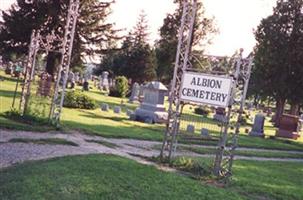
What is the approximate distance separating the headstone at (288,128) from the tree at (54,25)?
17141 mm

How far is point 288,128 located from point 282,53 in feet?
29.9

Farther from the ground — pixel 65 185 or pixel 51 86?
pixel 51 86

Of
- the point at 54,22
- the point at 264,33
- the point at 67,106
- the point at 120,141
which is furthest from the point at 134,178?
the point at 264,33

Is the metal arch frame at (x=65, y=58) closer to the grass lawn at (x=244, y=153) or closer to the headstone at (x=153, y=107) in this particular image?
the grass lawn at (x=244, y=153)

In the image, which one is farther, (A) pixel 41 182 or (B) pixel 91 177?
(B) pixel 91 177

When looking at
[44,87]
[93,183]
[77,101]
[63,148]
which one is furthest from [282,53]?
[93,183]

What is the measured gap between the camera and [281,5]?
4528 cm

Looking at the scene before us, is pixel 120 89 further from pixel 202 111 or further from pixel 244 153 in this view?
pixel 244 153

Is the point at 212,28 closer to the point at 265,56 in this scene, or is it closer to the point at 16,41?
the point at 265,56

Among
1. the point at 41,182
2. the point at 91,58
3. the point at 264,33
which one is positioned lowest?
the point at 41,182

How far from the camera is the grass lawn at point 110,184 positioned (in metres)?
8.16

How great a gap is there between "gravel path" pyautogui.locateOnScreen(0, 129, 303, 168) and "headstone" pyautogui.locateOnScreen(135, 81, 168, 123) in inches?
360

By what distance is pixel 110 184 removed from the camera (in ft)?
30.0

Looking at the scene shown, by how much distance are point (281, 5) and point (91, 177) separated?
39.3 meters
